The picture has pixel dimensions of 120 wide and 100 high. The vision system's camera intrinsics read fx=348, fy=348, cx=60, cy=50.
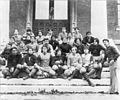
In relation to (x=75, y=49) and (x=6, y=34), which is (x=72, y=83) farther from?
(x=6, y=34)

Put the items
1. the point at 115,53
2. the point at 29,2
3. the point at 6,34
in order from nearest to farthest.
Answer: the point at 115,53
the point at 6,34
the point at 29,2

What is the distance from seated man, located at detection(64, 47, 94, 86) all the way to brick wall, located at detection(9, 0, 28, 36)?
22.2ft

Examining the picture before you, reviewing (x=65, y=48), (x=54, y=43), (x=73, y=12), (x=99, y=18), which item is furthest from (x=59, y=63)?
(x=73, y=12)

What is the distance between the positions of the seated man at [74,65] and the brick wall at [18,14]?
6779 mm

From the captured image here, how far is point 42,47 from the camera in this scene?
13.7 meters

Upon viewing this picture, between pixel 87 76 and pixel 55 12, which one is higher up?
pixel 55 12

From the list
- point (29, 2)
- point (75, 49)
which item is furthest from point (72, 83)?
point (29, 2)

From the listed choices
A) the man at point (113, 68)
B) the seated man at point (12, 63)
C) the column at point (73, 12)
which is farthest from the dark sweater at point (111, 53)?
the column at point (73, 12)

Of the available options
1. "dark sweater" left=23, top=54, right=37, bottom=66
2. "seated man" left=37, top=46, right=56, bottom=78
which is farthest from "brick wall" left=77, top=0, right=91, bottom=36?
"dark sweater" left=23, top=54, right=37, bottom=66

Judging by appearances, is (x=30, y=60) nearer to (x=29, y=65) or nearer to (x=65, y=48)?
(x=29, y=65)

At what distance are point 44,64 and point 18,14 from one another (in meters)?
7.38

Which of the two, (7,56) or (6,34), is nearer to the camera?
(7,56)

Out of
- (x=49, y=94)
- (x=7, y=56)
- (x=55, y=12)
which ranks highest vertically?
(x=55, y=12)

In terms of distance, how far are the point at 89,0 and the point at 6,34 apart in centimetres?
500
